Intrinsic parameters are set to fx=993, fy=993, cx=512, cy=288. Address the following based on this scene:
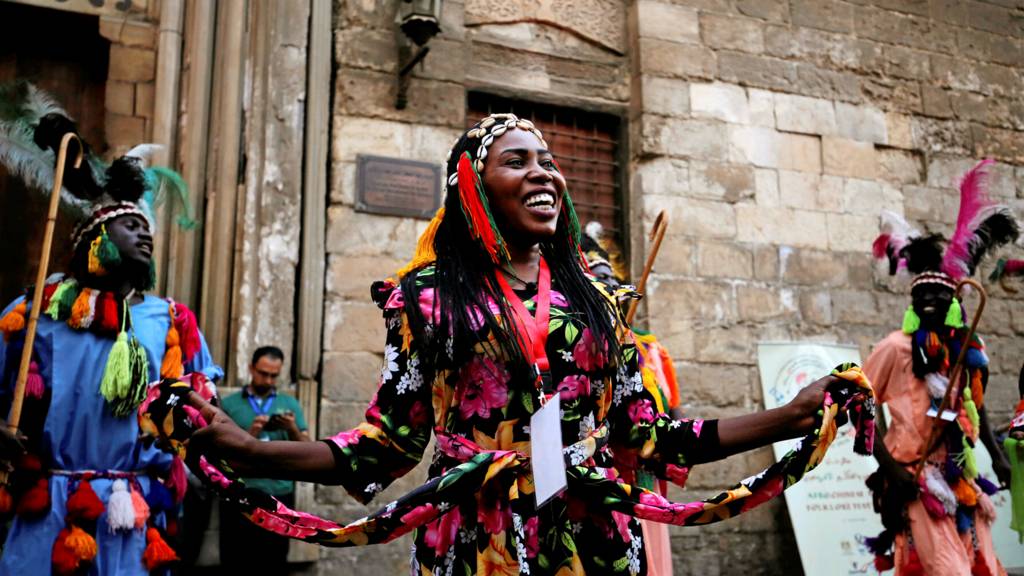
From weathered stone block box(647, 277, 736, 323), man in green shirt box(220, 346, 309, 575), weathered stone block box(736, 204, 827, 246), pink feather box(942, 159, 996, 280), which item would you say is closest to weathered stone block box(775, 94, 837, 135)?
weathered stone block box(736, 204, 827, 246)

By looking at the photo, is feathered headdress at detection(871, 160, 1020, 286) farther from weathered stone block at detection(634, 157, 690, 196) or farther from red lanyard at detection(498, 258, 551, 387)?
red lanyard at detection(498, 258, 551, 387)

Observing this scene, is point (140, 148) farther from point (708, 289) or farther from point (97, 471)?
point (708, 289)

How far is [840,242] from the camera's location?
7875 millimetres

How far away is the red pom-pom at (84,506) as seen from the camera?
393cm

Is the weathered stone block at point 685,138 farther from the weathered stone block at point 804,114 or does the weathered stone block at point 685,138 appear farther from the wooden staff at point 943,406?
the wooden staff at point 943,406

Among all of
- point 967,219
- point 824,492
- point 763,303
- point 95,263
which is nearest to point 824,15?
point 763,303

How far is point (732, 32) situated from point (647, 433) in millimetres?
6105

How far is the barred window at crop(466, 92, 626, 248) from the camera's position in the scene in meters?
7.39

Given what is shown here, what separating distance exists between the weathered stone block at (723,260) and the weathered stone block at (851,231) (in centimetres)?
81

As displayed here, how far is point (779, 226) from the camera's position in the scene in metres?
7.67

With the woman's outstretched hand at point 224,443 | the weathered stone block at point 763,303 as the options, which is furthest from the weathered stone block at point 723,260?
the woman's outstretched hand at point 224,443

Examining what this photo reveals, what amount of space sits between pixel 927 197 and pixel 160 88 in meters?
6.04

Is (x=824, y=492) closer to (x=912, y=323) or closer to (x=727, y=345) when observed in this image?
(x=727, y=345)

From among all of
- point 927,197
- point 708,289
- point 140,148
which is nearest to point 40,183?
point 140,148
